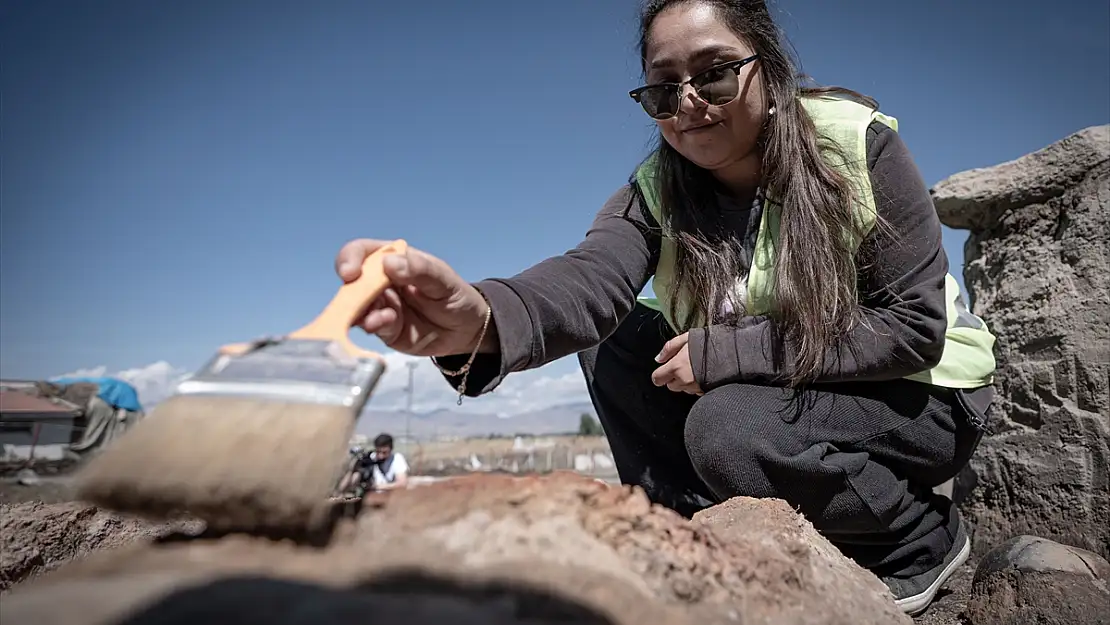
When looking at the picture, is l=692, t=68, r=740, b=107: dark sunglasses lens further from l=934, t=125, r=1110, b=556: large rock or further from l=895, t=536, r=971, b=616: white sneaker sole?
l=934, t=125, r=1110, b=556: large rock

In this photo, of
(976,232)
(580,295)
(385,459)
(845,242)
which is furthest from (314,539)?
(385,459)

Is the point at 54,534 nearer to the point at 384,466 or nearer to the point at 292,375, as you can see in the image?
the point at 292,375

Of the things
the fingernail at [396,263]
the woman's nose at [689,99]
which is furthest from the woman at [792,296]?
the fingernail at [396,263]

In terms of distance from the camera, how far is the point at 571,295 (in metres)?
1.60

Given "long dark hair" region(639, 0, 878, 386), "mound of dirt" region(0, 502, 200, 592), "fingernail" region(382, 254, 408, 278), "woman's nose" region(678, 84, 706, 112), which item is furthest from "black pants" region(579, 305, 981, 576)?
"mound of dirt" region(0, 502, 200, 592)

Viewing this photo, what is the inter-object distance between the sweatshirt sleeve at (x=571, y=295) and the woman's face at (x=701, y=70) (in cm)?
27

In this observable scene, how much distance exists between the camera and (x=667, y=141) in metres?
2.04

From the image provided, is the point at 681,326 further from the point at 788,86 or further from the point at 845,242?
the point at 788,86

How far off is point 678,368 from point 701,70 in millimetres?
739

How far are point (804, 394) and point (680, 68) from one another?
858mm

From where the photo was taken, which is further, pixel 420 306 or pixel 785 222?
pixel 785 222

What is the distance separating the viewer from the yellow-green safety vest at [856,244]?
1856mm

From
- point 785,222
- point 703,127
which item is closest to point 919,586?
point 785,222

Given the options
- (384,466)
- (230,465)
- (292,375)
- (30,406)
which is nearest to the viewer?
(230,465)
